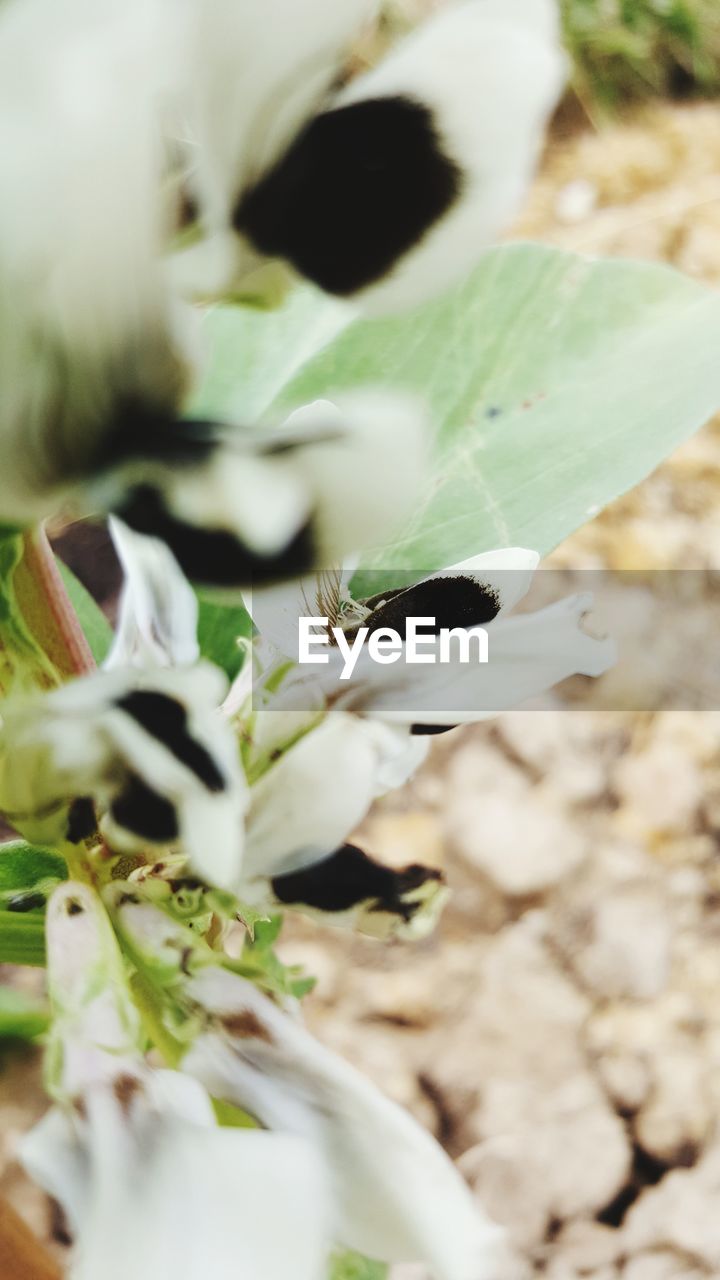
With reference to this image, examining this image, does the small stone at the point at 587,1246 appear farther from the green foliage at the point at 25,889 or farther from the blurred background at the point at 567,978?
the green foliage at the point at 25,889

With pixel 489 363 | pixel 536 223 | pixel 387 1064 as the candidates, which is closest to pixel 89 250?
pixel 489 363

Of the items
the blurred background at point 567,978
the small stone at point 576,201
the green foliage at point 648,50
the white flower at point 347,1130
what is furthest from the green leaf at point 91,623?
the green foliage at point 648,50

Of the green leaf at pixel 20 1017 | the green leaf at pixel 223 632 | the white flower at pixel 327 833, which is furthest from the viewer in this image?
the green leaf at pixel 20 1017

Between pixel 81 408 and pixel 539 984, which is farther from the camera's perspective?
pixel 539 984

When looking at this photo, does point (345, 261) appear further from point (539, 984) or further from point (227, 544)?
point (539, 984)

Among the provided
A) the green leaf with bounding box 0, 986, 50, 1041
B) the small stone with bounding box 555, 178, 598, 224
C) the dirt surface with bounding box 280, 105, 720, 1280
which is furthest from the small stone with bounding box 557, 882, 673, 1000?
the small stone with bounding box 555, 178, 598, 224
